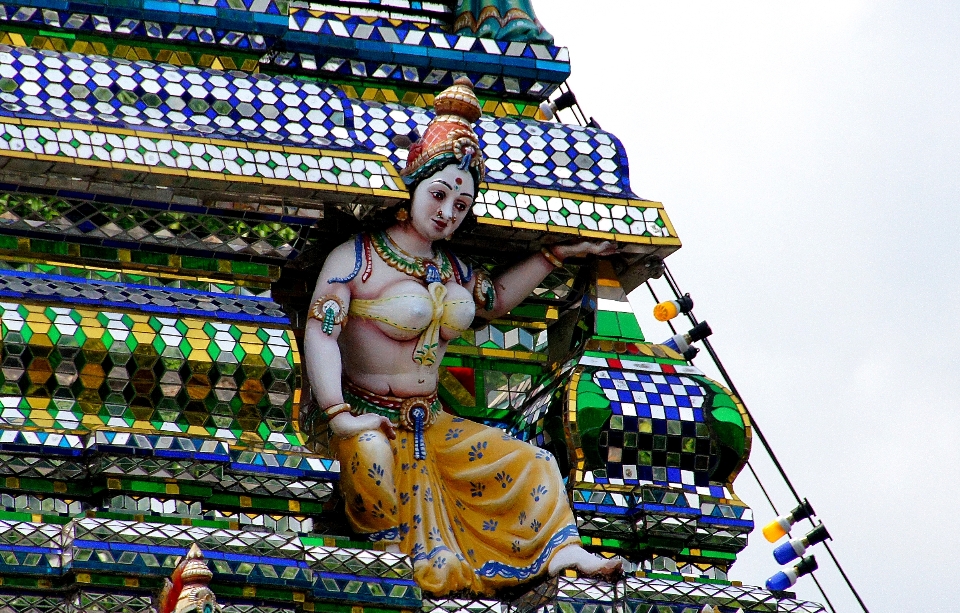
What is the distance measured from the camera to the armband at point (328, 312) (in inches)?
483

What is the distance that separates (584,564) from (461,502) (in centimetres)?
78

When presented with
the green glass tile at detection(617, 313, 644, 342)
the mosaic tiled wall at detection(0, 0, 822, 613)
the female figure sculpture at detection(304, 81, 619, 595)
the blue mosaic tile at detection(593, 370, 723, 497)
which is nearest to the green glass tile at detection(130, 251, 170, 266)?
the mosaic tiled wall at detection(0, 0, 822, 613)

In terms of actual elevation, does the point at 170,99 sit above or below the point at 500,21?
below

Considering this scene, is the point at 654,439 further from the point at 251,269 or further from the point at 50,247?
the point at 50,247

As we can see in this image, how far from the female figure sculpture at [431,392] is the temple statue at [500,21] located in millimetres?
1563

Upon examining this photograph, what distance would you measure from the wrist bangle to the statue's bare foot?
60.2 inches

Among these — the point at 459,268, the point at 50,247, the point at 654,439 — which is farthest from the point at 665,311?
the point at 50,247

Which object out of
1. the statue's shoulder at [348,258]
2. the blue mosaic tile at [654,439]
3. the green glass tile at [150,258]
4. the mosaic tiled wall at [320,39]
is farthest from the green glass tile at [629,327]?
the green glass tile at [150,258]

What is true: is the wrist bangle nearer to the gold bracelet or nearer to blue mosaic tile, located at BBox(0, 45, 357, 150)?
blue mosaic tile, located at BBox(0, 45, 357, 150)

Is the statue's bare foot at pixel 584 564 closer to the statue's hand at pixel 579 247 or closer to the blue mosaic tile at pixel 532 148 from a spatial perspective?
the statue's hand at pixel 579 247

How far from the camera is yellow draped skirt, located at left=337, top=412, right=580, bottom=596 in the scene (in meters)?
12.1

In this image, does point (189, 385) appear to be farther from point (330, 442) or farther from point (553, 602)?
point (553, 602)

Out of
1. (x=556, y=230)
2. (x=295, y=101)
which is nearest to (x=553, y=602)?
(x=556, y=230)

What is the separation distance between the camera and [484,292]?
12883 mm
